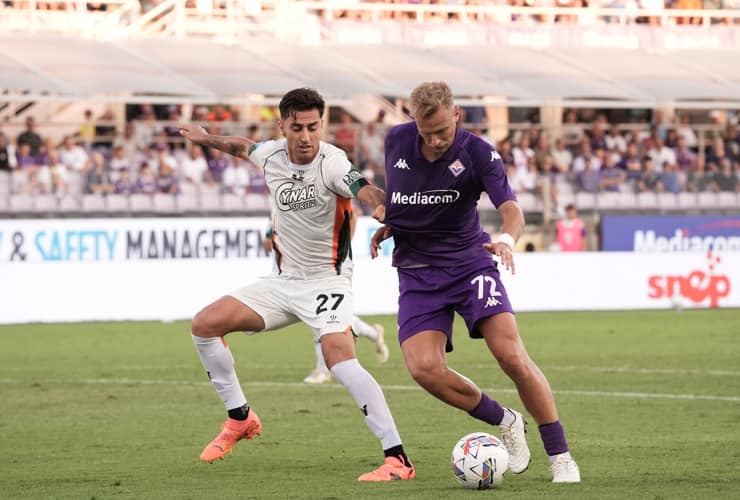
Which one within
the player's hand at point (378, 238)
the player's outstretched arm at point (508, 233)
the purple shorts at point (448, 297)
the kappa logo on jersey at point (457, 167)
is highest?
the kappa logo on jersey at point (457, 167)

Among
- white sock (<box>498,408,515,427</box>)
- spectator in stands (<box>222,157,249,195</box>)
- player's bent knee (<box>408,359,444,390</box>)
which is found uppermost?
player's bent knee (<box>408,359,444,390</box>)

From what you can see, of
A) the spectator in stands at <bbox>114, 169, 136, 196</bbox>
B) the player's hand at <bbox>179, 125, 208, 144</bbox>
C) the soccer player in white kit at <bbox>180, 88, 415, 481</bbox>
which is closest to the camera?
the soccer player in white kit at <bbox>180, 88, 415, 481</bbox>

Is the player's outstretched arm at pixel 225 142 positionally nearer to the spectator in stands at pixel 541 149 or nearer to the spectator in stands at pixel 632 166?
the spectator in stands at pixel 632 166

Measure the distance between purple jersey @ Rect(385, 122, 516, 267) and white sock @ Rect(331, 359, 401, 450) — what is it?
71 cm

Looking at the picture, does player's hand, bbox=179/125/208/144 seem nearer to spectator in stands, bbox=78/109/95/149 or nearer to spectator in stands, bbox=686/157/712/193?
spectator in stands, bbox=78/109/95/149

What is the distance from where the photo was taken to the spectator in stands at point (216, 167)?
27656 mm

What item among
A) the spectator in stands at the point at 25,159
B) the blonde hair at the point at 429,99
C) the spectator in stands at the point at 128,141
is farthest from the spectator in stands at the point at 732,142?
the blonde hair at the point at 429,99

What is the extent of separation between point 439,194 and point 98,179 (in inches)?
749

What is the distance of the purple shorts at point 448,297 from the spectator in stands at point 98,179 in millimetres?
18633

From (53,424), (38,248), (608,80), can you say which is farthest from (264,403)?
(608,80)

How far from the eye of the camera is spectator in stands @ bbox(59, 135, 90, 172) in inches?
1046

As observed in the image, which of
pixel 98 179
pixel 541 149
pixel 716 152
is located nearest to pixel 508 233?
pixel 98 179

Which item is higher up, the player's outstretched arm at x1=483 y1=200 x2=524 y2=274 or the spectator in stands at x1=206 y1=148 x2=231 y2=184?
the player's outstretched arm at x1=483 y1=200 x2=524 y2=274

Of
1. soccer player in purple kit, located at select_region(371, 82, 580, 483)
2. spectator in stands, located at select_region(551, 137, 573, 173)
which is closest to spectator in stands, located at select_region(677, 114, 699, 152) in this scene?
spectator in stands, located at select_region(551, 137, 573, 173)
